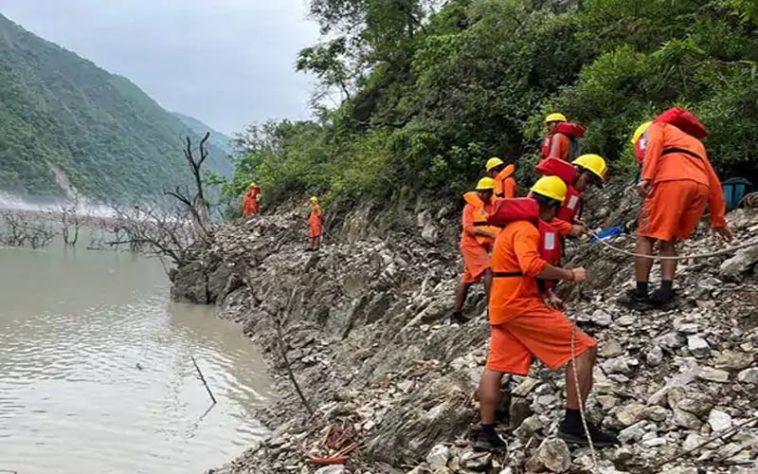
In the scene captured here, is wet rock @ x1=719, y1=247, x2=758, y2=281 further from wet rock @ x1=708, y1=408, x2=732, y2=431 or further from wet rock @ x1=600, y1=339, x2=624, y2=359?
wet rock @ x1=708, y1=408, x2=732, y2=431

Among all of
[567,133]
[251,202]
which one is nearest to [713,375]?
[567,133]

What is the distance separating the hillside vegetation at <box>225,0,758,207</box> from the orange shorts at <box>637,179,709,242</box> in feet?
7.29

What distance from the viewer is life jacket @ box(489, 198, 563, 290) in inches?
159

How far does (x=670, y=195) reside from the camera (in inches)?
195

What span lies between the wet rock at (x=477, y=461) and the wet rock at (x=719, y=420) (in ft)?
4.52

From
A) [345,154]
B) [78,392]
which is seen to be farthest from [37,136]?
[78,392]

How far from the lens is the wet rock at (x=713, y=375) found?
412 centimetres

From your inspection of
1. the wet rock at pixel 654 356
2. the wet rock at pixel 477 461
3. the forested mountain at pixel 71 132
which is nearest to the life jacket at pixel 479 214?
the wet rock at pixel 654 356

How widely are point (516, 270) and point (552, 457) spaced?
116cm

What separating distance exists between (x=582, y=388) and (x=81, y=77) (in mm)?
191320

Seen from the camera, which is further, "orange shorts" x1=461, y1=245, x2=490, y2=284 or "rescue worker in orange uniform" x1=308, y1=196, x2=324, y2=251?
"rescue worker in orange uniform" x1=308, y1=196, x2=324, y2=251

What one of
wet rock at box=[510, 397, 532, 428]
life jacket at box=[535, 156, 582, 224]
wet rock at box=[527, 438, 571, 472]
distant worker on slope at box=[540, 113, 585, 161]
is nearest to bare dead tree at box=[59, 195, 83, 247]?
distant worker on slope at box=[540, 113, 585, 161]

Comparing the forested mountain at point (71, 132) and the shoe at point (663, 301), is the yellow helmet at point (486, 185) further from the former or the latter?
the forested mountain at point (71, 132)

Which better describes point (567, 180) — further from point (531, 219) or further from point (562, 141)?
point (562, 141)
